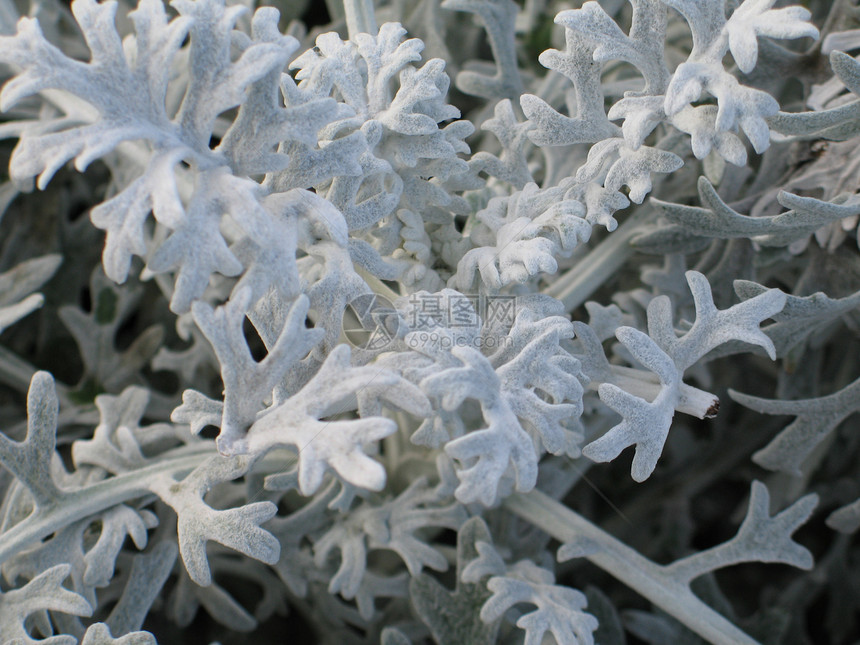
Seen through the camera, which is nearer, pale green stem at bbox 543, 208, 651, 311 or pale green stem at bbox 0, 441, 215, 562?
pale green stem at bbox 0, 441, 215, 562

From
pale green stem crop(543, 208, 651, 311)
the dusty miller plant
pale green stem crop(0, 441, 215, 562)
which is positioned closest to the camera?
the dusty miller plant

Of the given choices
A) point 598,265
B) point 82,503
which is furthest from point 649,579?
point 82,503

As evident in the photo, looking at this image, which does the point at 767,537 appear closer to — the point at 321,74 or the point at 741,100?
the point at 741,100

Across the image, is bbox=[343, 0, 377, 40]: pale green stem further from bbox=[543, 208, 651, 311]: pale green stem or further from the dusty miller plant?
bbox=[543, 208, 651, 311]: pale green stem

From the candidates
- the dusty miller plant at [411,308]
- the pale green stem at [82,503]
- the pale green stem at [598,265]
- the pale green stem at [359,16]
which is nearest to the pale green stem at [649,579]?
the dusty miller plant at [411,308]

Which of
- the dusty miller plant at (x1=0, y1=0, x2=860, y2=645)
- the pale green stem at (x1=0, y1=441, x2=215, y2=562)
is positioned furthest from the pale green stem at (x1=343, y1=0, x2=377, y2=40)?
the pale green stem at (x1=0, y1=441, x2=215, y2=562)

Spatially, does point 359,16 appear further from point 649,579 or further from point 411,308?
point 649,579

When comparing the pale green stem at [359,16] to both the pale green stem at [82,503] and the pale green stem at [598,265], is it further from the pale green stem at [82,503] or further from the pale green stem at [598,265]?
the pale green stem at [82,503]
